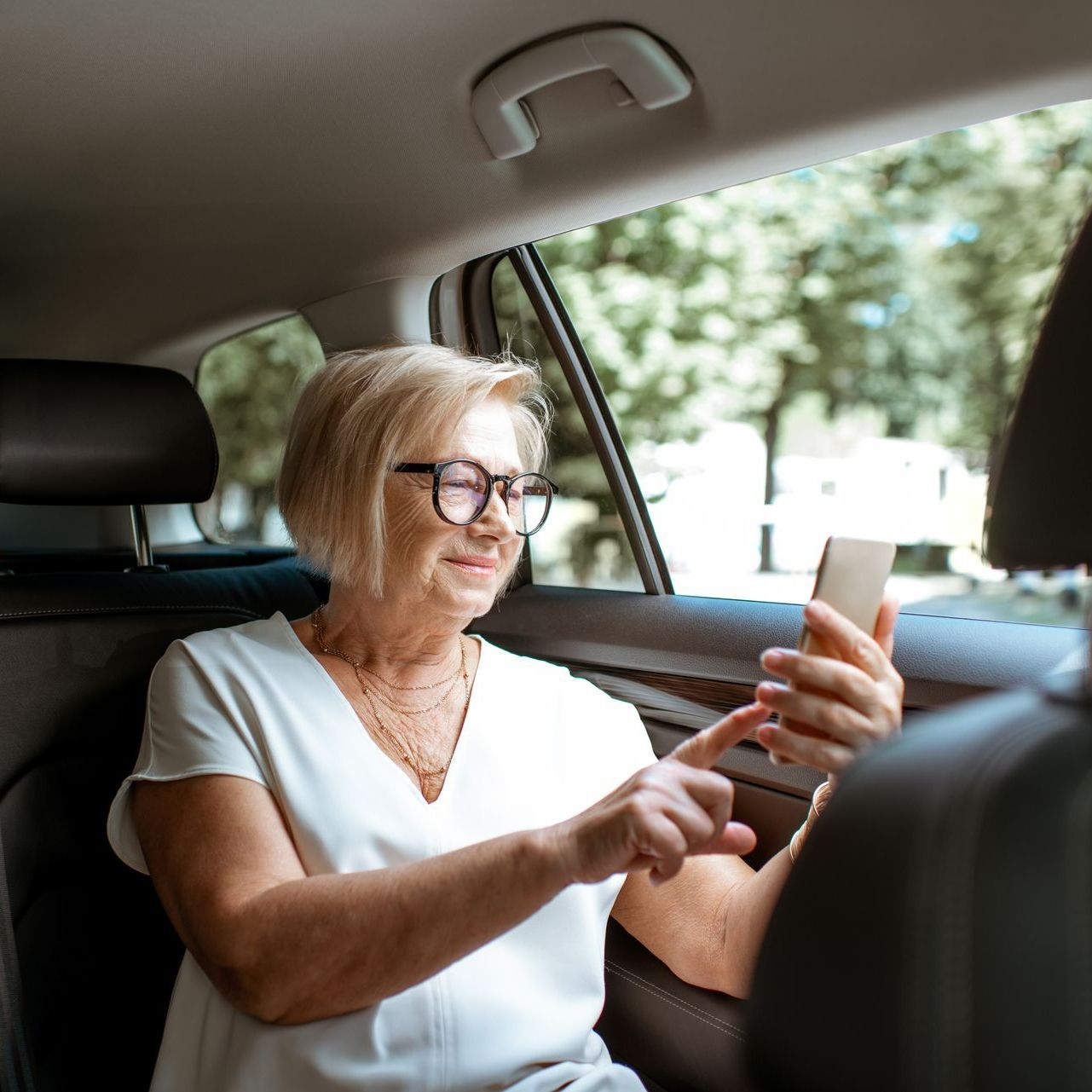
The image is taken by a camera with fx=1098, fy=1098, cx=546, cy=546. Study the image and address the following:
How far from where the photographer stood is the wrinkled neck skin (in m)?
1.55

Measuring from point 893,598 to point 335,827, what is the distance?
0.70 m

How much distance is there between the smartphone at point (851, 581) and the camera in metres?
1.01

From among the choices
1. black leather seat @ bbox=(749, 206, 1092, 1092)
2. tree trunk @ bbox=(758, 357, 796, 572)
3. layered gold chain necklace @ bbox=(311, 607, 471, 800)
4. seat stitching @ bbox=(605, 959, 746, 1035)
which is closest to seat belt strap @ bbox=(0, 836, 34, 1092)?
layered gold chain necklace @ bbox=(311, 607, 471, 800)

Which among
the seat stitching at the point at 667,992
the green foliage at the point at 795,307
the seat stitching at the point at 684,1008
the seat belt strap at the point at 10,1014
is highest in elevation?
the green foliage at the point at 795,307

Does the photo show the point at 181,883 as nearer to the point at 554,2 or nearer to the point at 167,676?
the point at 167,676

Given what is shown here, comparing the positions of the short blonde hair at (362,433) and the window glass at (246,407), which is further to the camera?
the window glass at (246,407)

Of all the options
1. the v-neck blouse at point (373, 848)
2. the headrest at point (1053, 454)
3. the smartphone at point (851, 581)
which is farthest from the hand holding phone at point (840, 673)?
the v-neck blouse at point (373, 848)

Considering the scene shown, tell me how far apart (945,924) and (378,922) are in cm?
67

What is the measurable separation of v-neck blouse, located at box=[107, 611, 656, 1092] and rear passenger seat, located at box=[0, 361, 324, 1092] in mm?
189

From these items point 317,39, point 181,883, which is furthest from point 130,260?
point 181,883

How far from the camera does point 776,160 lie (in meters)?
1.66

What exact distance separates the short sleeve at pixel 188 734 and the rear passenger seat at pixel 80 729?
185 millimetres

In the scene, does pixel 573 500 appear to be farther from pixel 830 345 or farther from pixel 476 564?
pixel 830 345

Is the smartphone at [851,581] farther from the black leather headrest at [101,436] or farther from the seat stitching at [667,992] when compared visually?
the black leather headrest at [101,436]
